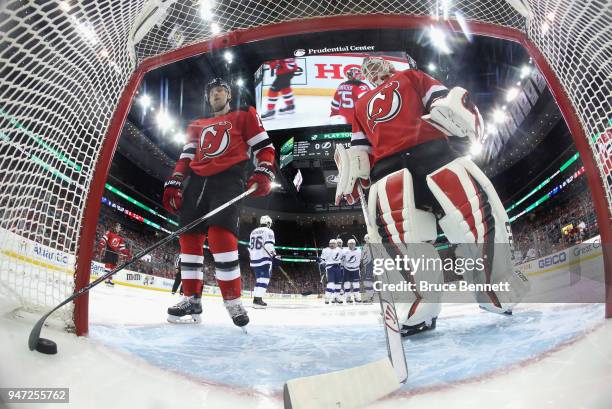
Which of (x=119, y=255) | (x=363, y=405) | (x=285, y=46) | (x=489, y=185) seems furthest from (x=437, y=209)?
(x=119, y=255)

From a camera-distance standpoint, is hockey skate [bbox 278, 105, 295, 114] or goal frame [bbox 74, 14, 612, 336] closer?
goal frame [bbox 74, 14, 612, 336]

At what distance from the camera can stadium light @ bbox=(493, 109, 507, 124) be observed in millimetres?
4176

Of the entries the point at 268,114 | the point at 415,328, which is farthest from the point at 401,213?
the point at 268,114

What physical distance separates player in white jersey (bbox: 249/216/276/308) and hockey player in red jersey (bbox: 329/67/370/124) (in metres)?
1.16

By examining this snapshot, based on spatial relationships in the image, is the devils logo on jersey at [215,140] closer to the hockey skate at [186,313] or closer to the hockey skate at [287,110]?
the hockey skate at [186,313]

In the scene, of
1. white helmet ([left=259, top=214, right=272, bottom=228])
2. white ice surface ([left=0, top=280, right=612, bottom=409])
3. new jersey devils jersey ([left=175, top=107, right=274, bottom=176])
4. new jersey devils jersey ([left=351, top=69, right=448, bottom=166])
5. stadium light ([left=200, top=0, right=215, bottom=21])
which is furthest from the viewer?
white helmet ([left=259, top=214, right=272, bottom=228])

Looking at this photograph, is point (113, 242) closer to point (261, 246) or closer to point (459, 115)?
point (261, 246)

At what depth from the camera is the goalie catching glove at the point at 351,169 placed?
1.14 metres

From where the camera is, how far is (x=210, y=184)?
1.23 meters

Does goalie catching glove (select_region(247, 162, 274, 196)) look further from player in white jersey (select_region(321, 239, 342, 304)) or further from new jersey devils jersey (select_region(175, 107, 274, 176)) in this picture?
player in white jersey (select_region(321, 239, 342, 304))

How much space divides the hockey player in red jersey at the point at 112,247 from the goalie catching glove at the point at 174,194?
1.84m

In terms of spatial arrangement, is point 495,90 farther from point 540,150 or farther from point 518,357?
point 518,357

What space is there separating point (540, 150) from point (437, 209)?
16.2ft

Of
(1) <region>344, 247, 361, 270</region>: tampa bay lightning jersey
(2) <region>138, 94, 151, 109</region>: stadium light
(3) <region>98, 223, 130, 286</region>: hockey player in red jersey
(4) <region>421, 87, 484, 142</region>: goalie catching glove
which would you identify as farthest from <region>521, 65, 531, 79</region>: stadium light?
(3) <region>98, 223, 130, 286</region>: hockey player in red jersey
